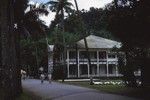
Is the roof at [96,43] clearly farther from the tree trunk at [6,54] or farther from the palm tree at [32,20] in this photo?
the tree trunk at [6,54]

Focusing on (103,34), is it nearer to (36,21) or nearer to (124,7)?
(36,21)

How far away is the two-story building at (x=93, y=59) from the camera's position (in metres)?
85.4

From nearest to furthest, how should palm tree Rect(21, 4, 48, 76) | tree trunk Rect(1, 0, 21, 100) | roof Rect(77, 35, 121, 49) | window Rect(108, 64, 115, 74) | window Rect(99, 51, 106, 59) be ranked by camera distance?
tree trunk Rect(1, 0, 21, 100)
palm tree Rect(21, 4, 48, 76)
roof Rect(77, 35, 121, 49)
window Rect(99, 51, 106, 59)
window Rect(108, 64, 115, 74)

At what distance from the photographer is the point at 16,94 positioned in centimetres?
3178

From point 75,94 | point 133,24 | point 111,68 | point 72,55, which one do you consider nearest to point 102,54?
point 111,68

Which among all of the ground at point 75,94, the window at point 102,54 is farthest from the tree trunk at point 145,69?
the window at point 102,54

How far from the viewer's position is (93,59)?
8881 cm

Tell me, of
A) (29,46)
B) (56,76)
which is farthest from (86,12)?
(56,76)

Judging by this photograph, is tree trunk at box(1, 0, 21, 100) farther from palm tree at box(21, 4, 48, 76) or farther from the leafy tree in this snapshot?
palm tree at box(21, 4, 48, 76)

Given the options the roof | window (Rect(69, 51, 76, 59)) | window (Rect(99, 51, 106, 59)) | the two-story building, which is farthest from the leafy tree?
window (Rect(99, 51, 106, 59))

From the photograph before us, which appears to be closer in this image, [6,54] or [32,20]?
[6,54]

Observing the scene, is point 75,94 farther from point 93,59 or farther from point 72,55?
point 72,55

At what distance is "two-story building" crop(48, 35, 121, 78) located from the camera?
280ft

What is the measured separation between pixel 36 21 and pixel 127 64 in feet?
43.3
